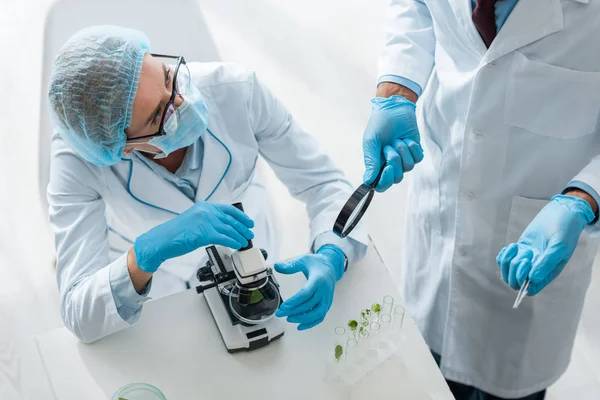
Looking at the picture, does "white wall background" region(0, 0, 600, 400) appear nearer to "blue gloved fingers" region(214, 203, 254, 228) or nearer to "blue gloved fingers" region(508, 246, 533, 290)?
"blue gloved fingers" region(214, 203, 254, 228)

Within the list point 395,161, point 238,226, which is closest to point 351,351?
point 238,226

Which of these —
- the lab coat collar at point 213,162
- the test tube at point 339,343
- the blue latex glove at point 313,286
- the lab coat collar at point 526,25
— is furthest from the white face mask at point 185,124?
the lab coat collar at point 526,25

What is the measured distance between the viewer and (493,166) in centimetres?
173

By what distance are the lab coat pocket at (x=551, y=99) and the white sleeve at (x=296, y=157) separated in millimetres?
597

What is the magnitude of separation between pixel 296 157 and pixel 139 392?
866 mm

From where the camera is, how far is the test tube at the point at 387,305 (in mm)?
1663

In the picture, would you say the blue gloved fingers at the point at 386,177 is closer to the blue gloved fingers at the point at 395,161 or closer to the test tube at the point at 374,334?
the blue gloved fingers at the point at 395,161

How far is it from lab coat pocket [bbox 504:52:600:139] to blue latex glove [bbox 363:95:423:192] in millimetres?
279

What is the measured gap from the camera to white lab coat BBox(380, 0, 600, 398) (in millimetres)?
1552

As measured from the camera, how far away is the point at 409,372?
5.18ft

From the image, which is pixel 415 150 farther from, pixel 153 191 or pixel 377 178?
pixel 153 191

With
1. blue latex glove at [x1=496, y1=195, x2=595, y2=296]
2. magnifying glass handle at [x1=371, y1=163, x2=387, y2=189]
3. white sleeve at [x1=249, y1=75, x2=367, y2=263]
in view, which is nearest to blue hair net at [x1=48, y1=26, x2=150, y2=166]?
white sleeve at [x1=249, y1=75, x2=367, y2=263]

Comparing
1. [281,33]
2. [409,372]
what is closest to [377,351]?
[409,372]

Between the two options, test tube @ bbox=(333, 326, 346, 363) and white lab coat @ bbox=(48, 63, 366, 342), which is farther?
white lab coat @ bbox=(48, 63, 366, 342)
